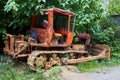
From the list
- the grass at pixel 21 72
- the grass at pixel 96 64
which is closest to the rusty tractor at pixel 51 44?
the grass at pixel 96 64

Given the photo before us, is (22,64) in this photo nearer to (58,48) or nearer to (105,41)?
(58,48)

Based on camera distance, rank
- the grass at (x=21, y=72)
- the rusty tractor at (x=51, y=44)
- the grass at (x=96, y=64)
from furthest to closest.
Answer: the grass at (x=96, y=64), the rusty tractor at (x=51, y=44), the grass at (x=21, y=72)

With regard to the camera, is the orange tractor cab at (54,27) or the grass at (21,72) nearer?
the grass at (21,72)

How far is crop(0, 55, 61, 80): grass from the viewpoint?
8758mm

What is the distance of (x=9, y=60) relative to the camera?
11.1m

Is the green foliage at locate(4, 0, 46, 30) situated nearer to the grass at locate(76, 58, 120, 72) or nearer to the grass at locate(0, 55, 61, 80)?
the grass at locate(0, 55, 61, 80)

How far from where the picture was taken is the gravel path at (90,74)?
9.27 metres

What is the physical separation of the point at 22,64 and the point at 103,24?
4.60 m

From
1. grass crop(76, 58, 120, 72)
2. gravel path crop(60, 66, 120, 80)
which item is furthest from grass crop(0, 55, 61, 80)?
grass crop(76, 58, 120, 72)

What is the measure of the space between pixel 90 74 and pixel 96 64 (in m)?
1.42

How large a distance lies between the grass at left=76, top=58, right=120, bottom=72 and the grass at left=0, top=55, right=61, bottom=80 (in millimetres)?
1426

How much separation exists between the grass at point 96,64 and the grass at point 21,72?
1426 mm

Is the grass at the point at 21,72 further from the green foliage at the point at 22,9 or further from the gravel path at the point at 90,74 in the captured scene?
the green foliage at the point at 22,9

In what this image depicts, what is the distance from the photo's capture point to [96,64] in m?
11.2
